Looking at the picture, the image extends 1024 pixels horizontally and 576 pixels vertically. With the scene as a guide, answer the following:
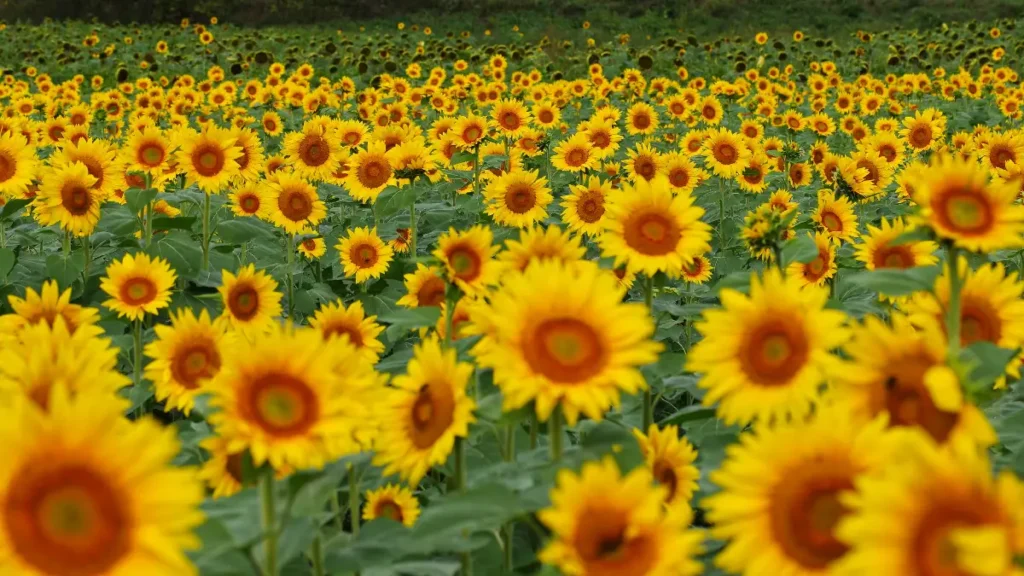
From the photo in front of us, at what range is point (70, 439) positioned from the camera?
137cm

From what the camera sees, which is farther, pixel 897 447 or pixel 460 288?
pixel 460 288

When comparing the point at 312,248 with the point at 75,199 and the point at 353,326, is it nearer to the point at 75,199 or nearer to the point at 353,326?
the point at 75,199

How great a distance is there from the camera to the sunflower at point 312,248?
5859 mm

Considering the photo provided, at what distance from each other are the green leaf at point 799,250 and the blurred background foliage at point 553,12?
74.9 feet

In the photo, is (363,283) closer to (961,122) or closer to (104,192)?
(104,192)

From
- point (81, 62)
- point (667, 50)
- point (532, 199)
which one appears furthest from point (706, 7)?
point (532, 199)

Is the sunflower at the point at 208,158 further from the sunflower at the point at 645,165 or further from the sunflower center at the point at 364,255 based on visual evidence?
the sunflower at the point at 645,165

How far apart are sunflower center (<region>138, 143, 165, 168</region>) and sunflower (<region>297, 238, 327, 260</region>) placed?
3.52 feet

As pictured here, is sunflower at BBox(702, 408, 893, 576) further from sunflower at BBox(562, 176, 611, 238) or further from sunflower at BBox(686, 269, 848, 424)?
sunflower at BBox(562, 176, 611, 238)

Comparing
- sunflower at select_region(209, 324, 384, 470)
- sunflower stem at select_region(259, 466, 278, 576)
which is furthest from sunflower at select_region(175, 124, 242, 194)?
sunflower stem at select_region(259, 466, 278, 576)

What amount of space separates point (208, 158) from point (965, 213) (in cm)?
414

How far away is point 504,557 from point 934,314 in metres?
1.21

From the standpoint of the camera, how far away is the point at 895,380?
1.67m

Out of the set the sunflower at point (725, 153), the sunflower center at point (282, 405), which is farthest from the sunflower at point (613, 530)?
the sunflower at point (725, 153)
